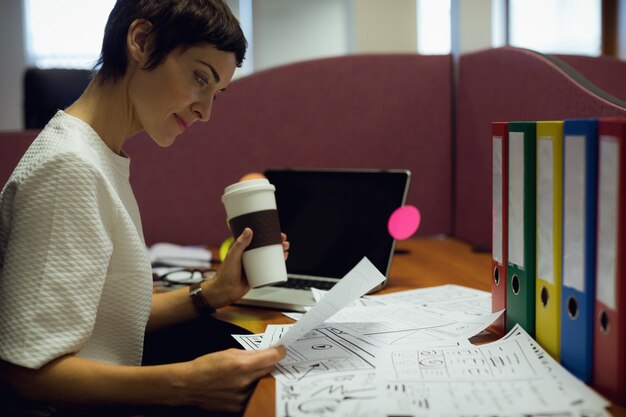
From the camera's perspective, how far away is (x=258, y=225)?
1.01 m

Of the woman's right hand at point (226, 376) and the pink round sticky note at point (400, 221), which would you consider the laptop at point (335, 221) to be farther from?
the woman's right hand at point (226, 376)

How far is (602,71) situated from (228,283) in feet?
4.36

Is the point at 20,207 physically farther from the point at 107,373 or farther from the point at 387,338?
the point at 387,338

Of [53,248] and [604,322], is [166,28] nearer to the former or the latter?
[53,248]

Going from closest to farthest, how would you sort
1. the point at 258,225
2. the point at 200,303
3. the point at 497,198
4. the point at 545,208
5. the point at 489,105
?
the point at 545,208, the point at 497,198, the point at 258,225, the point at 200,303, the point at 489,105

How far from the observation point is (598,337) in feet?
2.12

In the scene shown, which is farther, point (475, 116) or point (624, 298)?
point (475, 116)

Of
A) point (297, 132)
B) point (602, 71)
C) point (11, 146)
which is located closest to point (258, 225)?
point (297, 132)

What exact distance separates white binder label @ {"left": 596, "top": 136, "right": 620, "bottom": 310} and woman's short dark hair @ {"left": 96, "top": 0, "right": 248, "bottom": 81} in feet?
1.89

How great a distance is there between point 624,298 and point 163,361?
0.78 metres

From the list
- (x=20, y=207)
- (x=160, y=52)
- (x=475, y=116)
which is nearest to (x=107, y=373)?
(x=20, y=207)

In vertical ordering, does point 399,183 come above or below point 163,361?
above

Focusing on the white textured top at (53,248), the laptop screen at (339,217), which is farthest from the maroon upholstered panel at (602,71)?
the white textured top at (53,248)

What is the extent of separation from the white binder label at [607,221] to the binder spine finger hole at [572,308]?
5 cm
